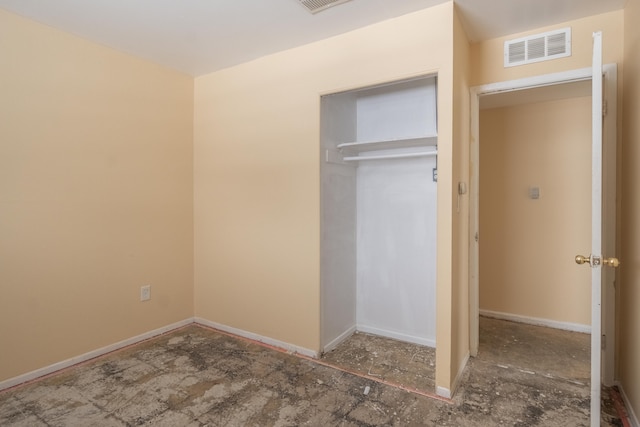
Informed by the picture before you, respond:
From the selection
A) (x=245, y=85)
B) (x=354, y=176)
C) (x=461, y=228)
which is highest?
(x=245, y=85)

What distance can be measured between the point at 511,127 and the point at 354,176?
5.92ft

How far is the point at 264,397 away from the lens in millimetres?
2178

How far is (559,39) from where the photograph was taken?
2.35 meters

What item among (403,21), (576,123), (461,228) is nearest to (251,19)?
(403,21)

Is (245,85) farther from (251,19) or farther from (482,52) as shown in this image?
(482,52)

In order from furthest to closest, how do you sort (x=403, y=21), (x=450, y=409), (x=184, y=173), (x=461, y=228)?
(x=184, y=173), (x=461, y=228), (x=403, y=21), (x=450, y=409)

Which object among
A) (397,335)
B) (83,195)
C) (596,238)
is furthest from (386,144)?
(83,195)

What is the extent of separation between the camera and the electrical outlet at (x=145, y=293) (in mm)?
3039

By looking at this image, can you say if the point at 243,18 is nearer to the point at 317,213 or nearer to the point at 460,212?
the point at 317,213

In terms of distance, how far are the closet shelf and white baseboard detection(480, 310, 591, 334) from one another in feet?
6.92

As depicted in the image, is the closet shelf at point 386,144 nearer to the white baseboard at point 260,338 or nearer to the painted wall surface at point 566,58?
A: the painted wall surface at point 566,58

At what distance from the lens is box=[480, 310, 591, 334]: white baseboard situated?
327cm

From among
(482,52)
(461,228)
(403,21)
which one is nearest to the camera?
(403,21)

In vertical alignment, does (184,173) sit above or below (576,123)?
below
